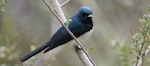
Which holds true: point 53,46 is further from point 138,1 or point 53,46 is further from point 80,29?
point 138,1

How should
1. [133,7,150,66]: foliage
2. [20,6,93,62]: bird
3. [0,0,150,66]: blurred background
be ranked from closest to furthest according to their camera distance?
[133,7,150,66]: foliage → [20,6,93,62]: bird → [0,0,150,66]: blurred background

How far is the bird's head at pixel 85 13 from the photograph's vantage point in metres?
3.69


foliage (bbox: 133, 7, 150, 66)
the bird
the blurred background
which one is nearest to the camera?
foliage (bbox: 133, 7, 150, 66)

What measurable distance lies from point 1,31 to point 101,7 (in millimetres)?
1336

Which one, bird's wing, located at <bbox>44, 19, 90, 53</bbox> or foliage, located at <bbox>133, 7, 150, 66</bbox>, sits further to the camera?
bird's wing, located at <bbox>44, 19, 90, 53</bbox>

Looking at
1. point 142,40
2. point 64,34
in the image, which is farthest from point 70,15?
point 142,40

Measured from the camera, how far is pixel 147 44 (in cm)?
277

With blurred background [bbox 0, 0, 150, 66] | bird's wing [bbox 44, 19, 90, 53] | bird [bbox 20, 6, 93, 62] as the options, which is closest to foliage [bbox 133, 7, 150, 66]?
bird's wing [bbox 44, 19, 90, 53]

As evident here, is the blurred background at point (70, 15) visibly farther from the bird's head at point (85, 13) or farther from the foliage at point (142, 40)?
the foliage at point (142, 40)

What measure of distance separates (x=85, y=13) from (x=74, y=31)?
7.2 inches

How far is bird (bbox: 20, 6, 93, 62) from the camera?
362 cm

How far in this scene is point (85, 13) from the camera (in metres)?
3.77

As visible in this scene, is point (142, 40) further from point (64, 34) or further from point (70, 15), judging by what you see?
point (70, 15)

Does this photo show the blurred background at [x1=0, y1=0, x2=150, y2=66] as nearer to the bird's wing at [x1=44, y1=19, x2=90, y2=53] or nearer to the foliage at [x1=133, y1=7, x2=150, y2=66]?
the bird's wing at [x1=44, y1=19, x2=90, y2=53]
